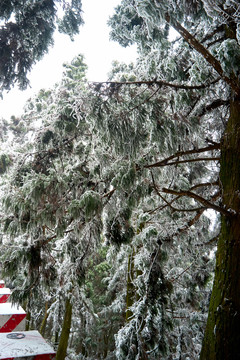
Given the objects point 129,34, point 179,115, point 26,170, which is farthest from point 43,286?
point 129,34

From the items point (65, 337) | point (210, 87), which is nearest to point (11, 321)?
point (210, 87)

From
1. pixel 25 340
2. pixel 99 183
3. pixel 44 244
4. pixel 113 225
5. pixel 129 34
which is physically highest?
pixel 129 34

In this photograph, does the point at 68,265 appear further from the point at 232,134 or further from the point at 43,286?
the point at 232,134

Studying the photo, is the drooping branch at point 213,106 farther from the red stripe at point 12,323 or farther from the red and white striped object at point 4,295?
the red and white striped object at point 4,295

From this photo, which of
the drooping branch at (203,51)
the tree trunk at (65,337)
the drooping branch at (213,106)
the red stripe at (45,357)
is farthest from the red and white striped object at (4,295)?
the drooping branch at (203,51)

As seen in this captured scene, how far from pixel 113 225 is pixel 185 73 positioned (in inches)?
A: 101

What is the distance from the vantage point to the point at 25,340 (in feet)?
7.50

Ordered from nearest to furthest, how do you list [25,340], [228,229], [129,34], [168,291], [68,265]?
[25,340] → [228,229] → [129,34] → [168,291] → [68,265]

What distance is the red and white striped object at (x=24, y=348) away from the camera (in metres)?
2.00

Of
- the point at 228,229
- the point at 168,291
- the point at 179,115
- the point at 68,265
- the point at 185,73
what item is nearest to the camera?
the point at 228,229

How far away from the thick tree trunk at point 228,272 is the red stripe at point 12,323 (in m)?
1.89

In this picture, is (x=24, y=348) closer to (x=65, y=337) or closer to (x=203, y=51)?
(x=203, y=51)

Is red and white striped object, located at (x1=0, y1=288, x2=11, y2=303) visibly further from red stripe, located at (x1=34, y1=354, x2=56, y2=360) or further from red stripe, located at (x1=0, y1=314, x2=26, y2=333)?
red stripe, located at (x1=34, y1=354, x2=56, y2=360)

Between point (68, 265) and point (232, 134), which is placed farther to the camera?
point (68, 265)
